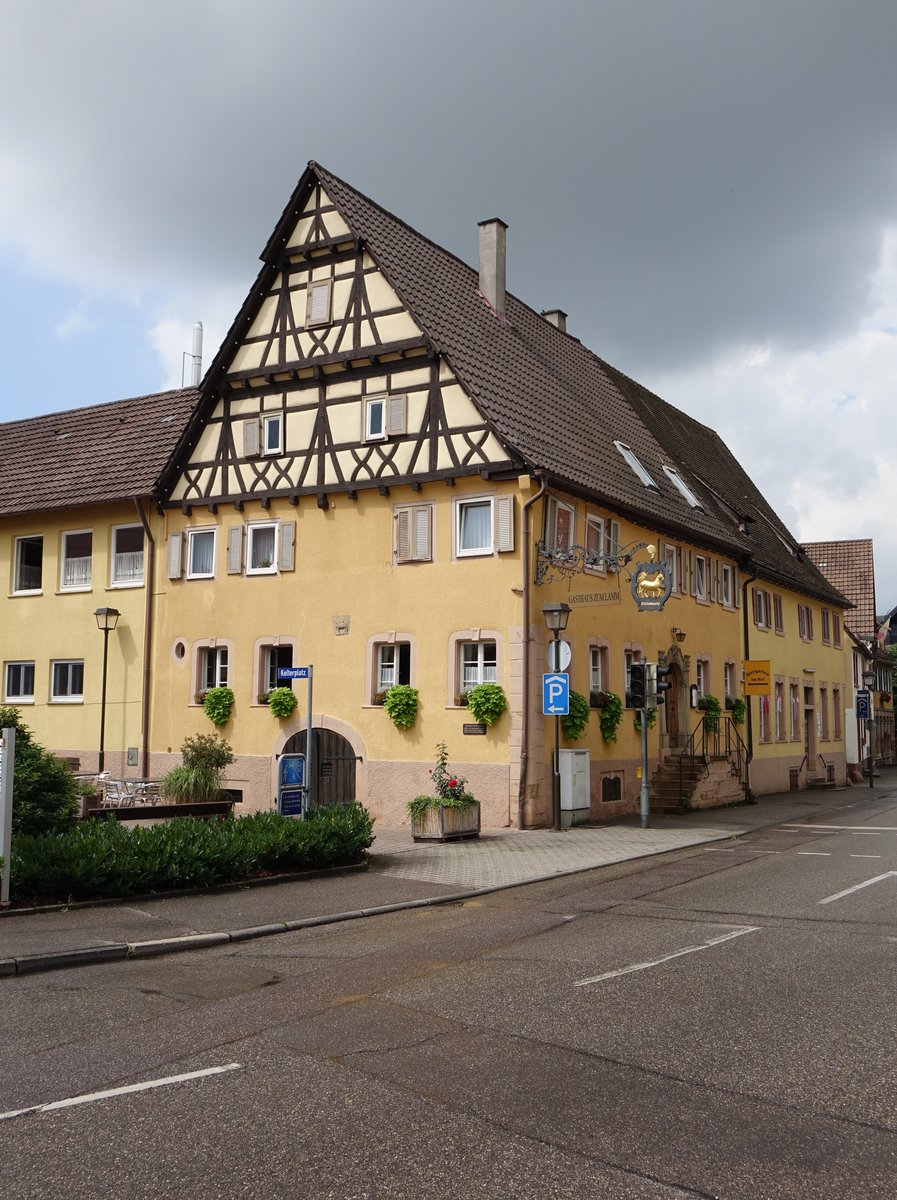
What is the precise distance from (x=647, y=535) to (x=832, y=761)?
20.1 m

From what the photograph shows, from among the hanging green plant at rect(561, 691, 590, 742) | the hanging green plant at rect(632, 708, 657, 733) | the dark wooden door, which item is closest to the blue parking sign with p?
the hanging green plant at rect(561, 691, 590, 742)

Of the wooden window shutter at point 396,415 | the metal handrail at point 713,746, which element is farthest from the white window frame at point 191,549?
the metal handrail at point 713,746

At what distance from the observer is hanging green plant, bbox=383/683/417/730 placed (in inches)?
876

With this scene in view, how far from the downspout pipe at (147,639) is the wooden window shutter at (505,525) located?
9.54 meters

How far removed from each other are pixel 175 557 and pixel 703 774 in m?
13.4

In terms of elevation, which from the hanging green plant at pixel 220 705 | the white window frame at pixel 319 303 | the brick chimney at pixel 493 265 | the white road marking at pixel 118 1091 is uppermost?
the brick chimney at pixel 493 265

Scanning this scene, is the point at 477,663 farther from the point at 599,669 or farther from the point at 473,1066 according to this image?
the point at 473,1066

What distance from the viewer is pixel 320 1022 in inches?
289

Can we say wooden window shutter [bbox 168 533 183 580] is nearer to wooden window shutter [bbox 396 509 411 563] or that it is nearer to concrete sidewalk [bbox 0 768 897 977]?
wooden window shutter [bbox 396 509 411 563]

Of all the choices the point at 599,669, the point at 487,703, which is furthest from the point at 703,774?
the point at 487,703

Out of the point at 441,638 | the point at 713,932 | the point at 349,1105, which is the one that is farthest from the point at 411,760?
the point at 349,1105

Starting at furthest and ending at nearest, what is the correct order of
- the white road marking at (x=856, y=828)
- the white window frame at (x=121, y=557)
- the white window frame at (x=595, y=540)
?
the white window frame at (x=121, y=557) → the white window frame at (x=595, y=540) → the white road marking at (x=856, y=828)

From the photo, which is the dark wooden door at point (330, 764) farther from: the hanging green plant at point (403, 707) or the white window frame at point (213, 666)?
the white window frame at point (213, 666)

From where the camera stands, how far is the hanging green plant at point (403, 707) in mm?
22255
